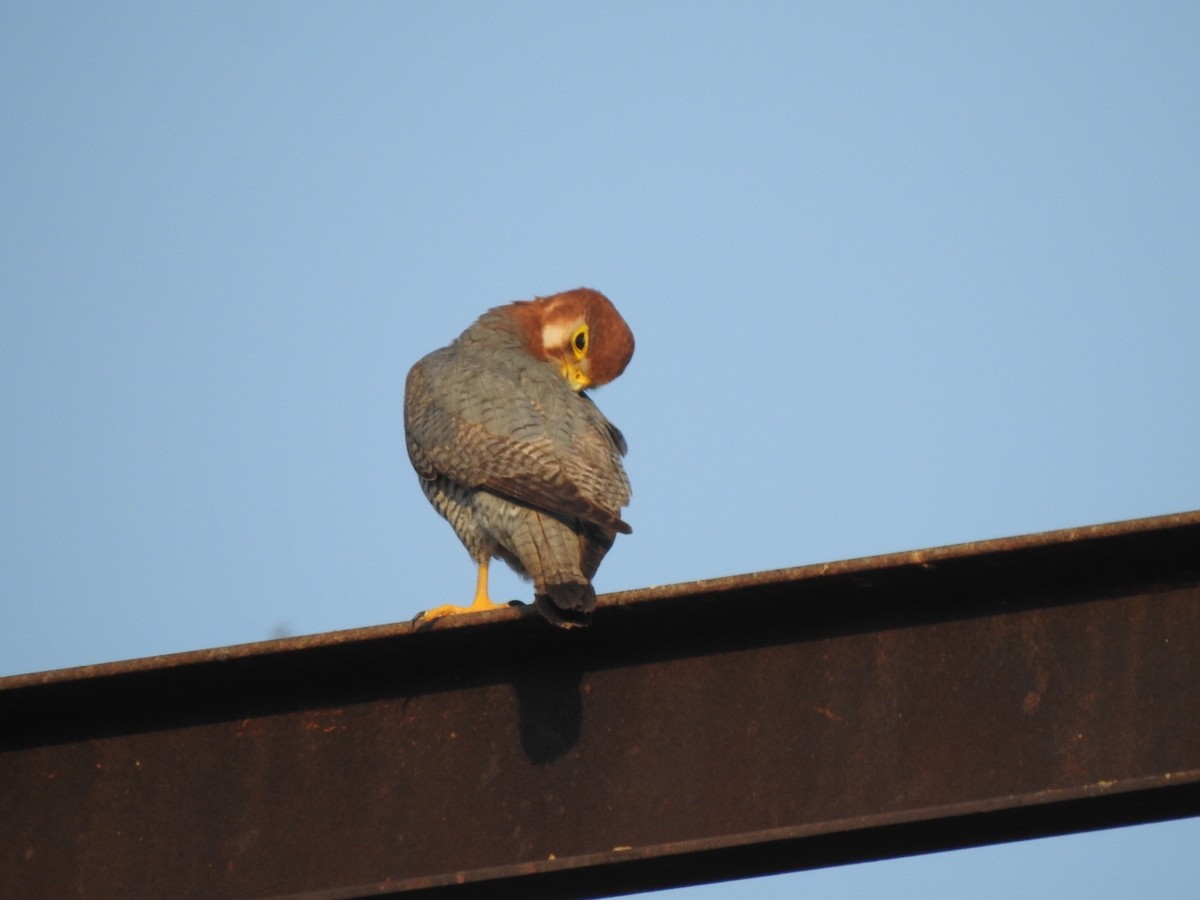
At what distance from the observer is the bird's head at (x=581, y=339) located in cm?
764

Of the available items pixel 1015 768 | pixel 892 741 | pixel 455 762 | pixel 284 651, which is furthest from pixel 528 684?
pixel 1015 768

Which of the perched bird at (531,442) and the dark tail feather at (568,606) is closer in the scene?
the dark tail feather at (568,606)

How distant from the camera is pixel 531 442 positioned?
6164mm

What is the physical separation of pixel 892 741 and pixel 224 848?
6.27 feet

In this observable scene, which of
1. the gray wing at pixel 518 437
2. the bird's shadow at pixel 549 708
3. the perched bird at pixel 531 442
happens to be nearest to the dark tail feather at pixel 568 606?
the perched bird at pixel 531 442

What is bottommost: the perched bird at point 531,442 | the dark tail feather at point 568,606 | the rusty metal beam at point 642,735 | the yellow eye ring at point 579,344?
the rusty metal beam at point 642,735

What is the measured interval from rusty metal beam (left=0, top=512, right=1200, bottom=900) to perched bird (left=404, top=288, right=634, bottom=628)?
0.38 m

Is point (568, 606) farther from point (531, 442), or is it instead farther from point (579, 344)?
point (579, 344)

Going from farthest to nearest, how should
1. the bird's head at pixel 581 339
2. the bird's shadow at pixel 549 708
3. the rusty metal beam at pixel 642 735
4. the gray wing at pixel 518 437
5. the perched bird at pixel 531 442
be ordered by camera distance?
the bird's head at pixel 581 339 < the gray wing at pixel 518 437 < the perched bird at pixel 531 442 < the bird's shadow at pixel 549 708 < the rusty metal beam at pixel 642 735

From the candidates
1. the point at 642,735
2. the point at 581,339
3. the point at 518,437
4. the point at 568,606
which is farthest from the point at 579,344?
the point at 642,735

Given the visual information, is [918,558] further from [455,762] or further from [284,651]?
[284,651]

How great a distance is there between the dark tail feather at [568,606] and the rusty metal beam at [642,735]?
0.06 metres

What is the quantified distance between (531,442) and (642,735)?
1972mm

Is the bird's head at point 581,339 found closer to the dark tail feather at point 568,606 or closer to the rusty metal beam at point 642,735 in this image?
the dark tail feather at point 568,606
